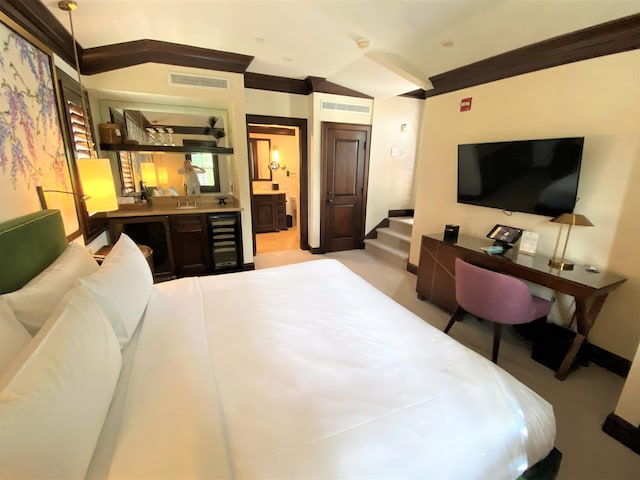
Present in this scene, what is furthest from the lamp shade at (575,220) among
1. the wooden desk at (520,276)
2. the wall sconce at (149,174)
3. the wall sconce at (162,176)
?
the wall sconce at (149,174)

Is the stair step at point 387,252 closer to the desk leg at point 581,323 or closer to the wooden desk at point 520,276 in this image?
the wooden desk at point 520,276

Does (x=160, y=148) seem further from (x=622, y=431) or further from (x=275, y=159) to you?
(x=622, y=431)

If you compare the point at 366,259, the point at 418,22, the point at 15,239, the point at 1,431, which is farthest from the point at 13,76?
the point at 366,259

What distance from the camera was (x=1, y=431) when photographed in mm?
584

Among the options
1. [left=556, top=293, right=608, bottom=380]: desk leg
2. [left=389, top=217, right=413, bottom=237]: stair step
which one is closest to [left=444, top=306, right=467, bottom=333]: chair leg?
[left=556, top=293, right=608, bottom=380]: desk leg

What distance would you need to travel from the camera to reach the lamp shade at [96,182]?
203 cm

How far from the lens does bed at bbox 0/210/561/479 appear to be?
2.54ft

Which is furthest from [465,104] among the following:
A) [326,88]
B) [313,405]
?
[313,405]

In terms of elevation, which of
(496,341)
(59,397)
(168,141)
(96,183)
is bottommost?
(496,341)

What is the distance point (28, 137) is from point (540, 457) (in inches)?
119

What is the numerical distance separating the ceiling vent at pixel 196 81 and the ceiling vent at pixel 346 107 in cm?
148

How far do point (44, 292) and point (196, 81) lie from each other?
3.00 m

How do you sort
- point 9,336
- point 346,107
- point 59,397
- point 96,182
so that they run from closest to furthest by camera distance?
point 59,397
point 9,336
point 96,182
point 346,107

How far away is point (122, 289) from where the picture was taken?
137 cm
